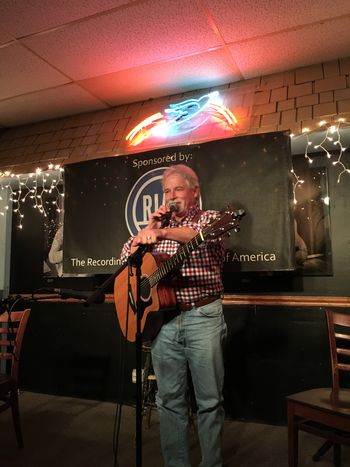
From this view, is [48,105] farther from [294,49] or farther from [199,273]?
[199,273]

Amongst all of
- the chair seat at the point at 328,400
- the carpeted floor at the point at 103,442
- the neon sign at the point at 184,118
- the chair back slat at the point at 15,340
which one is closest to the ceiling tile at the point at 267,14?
the neon sign at the point at 184,118

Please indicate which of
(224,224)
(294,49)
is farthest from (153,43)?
(224,224)

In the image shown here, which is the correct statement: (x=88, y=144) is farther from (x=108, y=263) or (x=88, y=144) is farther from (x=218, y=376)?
(x=218, y=376)

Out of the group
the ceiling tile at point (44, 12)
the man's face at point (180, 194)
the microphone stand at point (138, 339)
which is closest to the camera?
the microphone stand at point (138, 339)

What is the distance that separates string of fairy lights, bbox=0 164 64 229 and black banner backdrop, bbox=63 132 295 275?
43cm

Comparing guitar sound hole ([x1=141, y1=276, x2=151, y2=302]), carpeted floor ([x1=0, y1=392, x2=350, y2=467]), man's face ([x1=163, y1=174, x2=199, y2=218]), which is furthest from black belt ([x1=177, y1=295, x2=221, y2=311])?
carpeted floor ([x1=0, y1=392, x2=350, y2=467])

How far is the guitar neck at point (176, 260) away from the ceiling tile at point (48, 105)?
2.07 meters

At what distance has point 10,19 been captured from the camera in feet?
7.84

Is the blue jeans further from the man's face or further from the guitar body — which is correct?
the man's face

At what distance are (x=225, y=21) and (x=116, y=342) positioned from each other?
266 cm

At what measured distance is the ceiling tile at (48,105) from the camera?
334 centimetres

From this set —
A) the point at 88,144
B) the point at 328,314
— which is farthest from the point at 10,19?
the point at 328,314

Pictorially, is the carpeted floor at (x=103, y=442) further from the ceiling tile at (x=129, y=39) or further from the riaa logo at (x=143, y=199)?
the ceiling tile at (x=129, y=39)

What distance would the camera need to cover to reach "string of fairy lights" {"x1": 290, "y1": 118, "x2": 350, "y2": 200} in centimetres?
262
